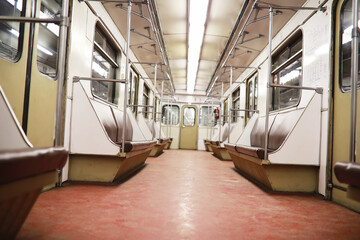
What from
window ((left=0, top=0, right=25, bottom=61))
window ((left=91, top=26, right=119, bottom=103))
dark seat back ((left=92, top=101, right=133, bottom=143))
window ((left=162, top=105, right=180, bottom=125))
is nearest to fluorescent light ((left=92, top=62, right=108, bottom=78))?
window ((left=91, top=26, right=119, bottom=103))

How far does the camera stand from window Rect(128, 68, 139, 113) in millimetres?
6402

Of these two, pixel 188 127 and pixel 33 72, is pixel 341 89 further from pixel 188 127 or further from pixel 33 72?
pixel 188 127

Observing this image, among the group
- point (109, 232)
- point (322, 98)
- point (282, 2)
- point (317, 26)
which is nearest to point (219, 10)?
point (282, 2)

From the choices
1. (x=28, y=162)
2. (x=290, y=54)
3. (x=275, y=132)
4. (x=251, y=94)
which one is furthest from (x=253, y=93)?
(x=28, y=162)

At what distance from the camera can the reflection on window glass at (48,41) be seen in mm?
2525

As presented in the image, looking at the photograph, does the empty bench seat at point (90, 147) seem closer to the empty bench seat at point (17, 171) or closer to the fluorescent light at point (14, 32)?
the fluorescent light at point (14, 32)

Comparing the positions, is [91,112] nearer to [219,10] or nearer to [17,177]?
[17,177]

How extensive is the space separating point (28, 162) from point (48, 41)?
6.99ft

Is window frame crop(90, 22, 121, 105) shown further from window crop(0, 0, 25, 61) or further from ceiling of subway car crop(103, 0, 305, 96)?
window crop(0, 0, 25, 61)

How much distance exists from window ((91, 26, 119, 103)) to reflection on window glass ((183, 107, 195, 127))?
7.07m

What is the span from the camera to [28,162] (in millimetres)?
983

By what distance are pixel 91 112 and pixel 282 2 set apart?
10.4 feet

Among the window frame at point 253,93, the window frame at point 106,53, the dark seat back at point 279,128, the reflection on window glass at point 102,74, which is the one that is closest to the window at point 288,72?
the dark seat back at point 279,128

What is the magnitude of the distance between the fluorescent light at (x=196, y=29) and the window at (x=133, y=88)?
5.14ft
